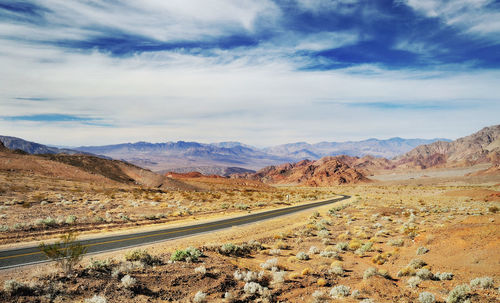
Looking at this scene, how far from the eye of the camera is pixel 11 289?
7453 mm

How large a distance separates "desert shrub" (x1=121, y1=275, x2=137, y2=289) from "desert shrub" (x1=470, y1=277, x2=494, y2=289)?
11678mm

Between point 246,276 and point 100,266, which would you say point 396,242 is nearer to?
point 246,276

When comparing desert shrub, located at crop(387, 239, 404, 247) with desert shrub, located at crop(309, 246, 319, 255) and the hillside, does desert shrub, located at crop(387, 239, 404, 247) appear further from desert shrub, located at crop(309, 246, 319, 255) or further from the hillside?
the hillside

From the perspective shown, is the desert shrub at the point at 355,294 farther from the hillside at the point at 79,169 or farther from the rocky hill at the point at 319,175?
the rocky hill at the point at 319,175

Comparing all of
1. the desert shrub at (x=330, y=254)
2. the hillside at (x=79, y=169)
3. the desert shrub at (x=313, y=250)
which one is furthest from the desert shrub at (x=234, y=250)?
the hillside at (x=79, y=169)

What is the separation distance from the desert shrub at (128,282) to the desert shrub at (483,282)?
1168cm

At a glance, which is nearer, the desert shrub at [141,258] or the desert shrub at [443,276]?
the desert shrub at [443,276]

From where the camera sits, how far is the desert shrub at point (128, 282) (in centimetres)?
885

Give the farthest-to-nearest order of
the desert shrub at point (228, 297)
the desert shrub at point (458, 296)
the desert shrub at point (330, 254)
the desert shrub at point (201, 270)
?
the desert shrub at point (330, 254) → the desert shrub at point (201, 270) → the desert shrub at point (228, 297) → the desert shrub at point (458, 296)

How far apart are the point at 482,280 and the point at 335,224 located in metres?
15.7

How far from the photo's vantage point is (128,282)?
8906 mm

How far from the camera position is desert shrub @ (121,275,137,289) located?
8854mm

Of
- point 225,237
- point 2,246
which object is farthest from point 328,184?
point 2,246

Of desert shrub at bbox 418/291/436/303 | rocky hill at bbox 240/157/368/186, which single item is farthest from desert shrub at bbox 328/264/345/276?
rocky hill at bbox 240/157/368/186
